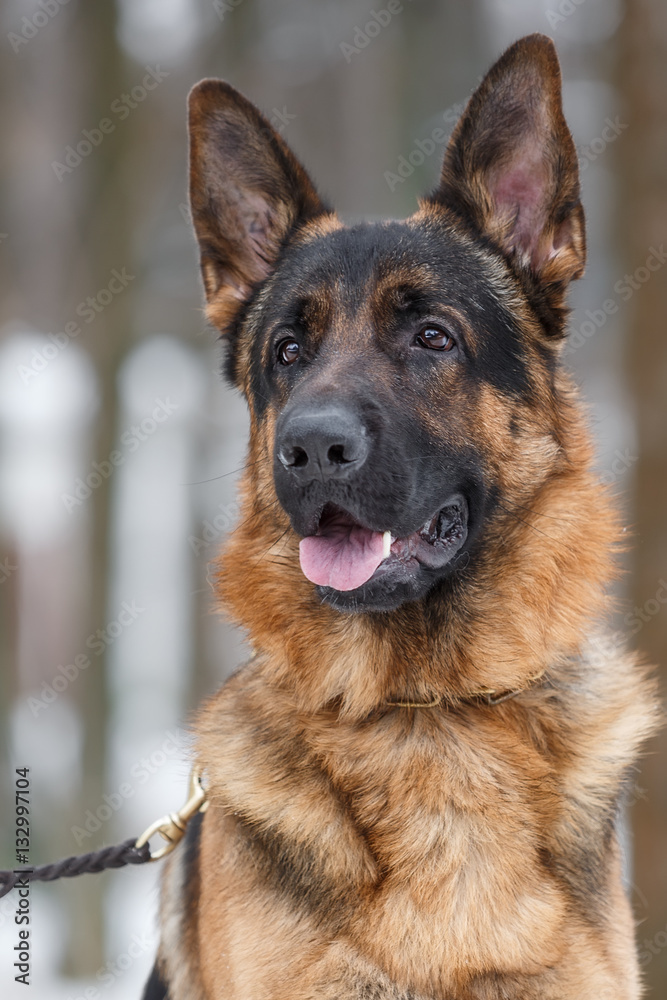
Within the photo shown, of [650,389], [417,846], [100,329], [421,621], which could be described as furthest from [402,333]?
[100,329]

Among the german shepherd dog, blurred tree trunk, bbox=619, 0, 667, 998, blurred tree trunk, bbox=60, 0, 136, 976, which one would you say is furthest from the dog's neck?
blurred tree trunk, bbox=60, 0, 136, 976

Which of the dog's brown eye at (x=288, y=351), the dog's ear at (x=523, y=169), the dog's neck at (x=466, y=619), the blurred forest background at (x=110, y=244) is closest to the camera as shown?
the dog's neck at (x=466, y=619)

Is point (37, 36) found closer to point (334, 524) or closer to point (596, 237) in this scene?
point (596, 237)

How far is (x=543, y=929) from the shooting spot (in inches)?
99.4

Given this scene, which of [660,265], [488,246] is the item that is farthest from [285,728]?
[660,265]

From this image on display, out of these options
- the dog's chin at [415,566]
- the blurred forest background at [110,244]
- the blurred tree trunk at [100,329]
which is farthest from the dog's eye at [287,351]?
the blurred tree trunk at [100,329]

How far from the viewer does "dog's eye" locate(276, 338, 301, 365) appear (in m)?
3.27

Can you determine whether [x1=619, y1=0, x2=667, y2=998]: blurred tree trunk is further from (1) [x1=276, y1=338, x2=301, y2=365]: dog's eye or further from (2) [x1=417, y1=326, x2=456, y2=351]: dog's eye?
(1) [x1=276, y1=338, x2=301, y2=365]: dog's eye

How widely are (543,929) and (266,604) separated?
132 centimetres

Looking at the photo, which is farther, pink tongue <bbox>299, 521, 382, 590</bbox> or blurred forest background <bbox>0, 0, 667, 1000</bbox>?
blurred forest background <bbox>0, 0, 667, 1000</bbox>

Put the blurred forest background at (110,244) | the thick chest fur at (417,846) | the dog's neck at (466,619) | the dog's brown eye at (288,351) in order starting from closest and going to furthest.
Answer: the thick chest fur at (417,846), the dog's neck at (466,619), the dog's brown eye at (288,351), the blurred forest background at (110,244)

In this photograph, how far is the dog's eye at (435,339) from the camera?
121 inches

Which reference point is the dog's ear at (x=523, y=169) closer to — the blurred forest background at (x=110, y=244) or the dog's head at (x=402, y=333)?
the dog's head at (x=402, y=333)

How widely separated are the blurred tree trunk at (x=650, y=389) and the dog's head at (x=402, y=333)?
8.52 ft
